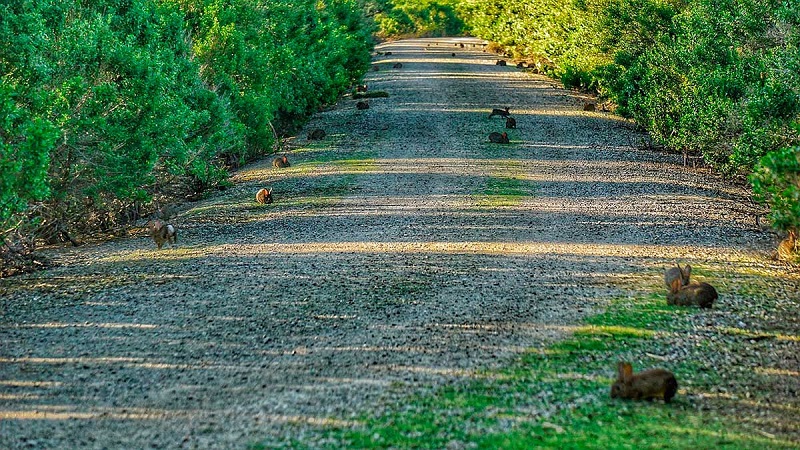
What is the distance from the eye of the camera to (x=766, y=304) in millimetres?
13328

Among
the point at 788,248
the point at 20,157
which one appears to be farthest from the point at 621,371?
the point at 20,157

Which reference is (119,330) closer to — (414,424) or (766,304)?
(414,424)

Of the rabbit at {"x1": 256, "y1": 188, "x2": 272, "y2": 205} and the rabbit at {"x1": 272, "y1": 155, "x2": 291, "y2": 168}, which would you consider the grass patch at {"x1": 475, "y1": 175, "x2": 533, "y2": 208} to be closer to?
the rabbit at {"x1": 256, "y1": 188, "x2": 272, "y2": 205}

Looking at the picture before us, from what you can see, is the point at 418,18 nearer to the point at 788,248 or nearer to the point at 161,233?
the point at 161,233

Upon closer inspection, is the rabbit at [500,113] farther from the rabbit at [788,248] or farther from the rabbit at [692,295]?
the rabbit at [692,295]

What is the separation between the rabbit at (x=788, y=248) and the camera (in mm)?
15211

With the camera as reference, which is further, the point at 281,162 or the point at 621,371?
the point at 281,162

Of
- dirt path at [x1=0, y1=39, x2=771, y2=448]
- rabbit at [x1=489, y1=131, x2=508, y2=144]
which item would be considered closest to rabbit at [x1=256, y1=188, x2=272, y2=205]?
dirt path at [x1=0, y1=39, x2=771, y2=448]

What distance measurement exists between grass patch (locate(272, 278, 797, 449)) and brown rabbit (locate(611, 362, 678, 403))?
97mm

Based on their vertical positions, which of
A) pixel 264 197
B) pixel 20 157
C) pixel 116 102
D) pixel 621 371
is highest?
pixel 116 102

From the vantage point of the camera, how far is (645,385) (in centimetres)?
952

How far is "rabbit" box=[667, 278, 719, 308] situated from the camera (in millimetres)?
13039

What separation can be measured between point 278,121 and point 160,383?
24175mm

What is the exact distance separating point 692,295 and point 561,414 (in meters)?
4.66
